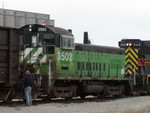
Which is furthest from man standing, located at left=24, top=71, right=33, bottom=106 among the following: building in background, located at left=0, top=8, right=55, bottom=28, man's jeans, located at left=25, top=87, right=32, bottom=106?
building in background, located at left=0, top=8, right=55, bottom=28

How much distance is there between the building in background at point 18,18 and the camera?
5575cm

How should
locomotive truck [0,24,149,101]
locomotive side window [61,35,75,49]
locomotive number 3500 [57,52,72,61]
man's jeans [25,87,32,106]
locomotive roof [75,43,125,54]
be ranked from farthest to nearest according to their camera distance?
locomotive roof [75,43,125,54]
locomotive side window [61,35,75,49]
locomotive number 3500 [57,52,72,61]
man's jeans [25,87,32,106]
locomotive truck [0,24,149,101]

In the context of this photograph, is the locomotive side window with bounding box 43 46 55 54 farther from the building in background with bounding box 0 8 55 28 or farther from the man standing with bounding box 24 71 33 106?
the building in background with bounding box 0 8 55 28

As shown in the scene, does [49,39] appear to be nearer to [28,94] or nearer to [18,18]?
[28,94]

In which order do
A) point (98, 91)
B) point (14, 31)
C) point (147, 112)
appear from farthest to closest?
point (98, 91)
point (14, 31)
point (147, 112)

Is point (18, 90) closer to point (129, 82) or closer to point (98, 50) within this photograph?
point (98, 50)

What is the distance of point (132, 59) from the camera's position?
85.9 feet

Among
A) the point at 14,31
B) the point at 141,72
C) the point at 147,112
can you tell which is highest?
the point at 14,31

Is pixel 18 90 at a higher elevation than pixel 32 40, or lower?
lower

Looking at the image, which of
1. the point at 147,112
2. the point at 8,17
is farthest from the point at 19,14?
the point at 147,112

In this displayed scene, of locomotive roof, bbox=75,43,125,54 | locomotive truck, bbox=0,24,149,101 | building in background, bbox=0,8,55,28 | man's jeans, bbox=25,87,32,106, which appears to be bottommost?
man's jeans, bbox=25,87,32,106

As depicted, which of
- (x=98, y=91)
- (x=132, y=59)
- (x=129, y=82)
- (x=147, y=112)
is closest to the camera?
(x=147, y=112)

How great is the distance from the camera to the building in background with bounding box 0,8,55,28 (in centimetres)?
5575

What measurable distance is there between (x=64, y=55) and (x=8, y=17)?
37606 millimetres
